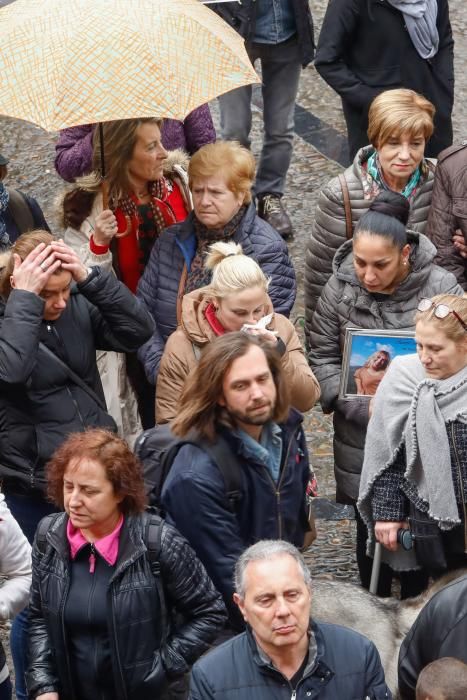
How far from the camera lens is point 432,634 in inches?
173

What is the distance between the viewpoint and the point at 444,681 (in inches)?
146

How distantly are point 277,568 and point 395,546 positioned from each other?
1391 millimetres

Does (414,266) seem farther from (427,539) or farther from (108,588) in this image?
(108,588)

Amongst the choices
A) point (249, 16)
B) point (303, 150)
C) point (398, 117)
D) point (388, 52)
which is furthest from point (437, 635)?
point (303, 150)

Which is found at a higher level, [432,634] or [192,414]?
[192,414]

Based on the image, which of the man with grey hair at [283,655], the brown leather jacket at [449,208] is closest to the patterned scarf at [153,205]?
the brown leather jacket at [449,208]

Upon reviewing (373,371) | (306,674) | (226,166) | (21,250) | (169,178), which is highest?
(21,250)

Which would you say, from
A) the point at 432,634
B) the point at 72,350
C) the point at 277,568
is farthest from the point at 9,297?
the point at 432,634

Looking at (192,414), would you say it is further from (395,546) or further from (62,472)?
(395,546)

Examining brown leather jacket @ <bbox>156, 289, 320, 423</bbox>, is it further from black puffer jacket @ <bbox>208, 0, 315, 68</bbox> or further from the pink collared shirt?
black puffer jacket @ <bbox>208, 0, 315, 68</bbox>

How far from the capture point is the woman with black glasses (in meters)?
5.12

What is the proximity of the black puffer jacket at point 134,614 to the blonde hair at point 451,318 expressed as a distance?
1.34 m

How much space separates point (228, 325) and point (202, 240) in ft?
2.68

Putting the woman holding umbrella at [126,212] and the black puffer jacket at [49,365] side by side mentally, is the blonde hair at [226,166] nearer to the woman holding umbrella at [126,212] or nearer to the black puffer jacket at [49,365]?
the woman holding umbrella at [126,212]
